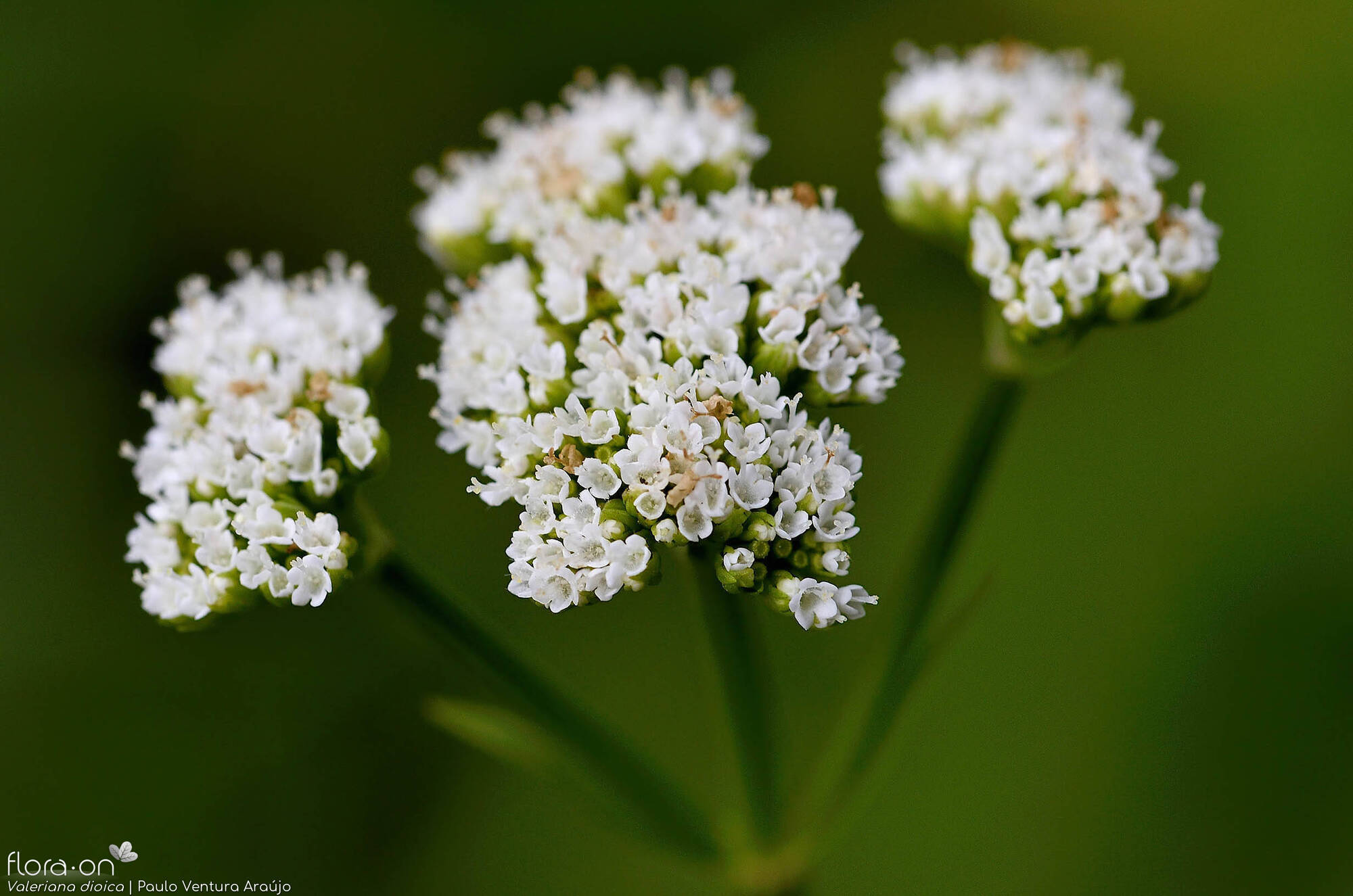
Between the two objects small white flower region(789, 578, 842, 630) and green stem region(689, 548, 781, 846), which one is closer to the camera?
small white flower region(789, 578, 842, 630)

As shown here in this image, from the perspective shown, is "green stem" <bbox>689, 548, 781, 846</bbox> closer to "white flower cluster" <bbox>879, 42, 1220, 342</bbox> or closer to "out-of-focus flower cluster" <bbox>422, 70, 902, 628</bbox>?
"out-of-focus flower cluster" <bbox>422, 70, 902, 628</bbox>

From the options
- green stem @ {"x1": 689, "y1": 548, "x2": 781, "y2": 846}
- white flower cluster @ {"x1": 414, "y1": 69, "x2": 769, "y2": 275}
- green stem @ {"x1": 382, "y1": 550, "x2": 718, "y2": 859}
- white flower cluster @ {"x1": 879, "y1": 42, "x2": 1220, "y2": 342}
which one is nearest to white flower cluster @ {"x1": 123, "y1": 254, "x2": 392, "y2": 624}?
green stem @ {"x1": 382, "y1": 550, "x2": 718, "y2": 859}

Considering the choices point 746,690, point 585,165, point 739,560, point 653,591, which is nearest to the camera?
point 739,560

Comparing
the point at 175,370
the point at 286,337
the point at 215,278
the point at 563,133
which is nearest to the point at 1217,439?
the point at 563,133

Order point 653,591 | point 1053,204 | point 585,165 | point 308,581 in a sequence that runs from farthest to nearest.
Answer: point 653,591
point 585,165
point 1053,204
point 308,581

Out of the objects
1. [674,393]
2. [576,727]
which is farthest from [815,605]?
[576,727]

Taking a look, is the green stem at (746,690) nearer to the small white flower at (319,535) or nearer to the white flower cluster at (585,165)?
the small white flower at (319,535)

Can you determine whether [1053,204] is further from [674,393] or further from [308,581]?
[308,581]
